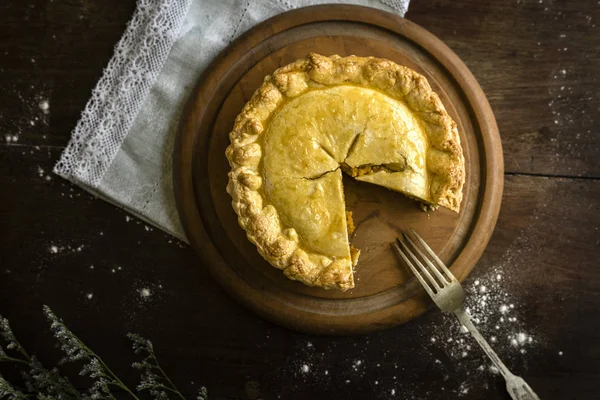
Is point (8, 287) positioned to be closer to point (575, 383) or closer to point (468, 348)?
point (468, 348)

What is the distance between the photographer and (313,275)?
8.89 feet

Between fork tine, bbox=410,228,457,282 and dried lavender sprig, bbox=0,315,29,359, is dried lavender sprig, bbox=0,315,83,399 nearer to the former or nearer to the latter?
dried lavender sprig, bbox=0,315,29,359

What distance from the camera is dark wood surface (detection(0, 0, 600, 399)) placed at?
3146 millimetres

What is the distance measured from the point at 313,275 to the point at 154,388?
53.0 inches

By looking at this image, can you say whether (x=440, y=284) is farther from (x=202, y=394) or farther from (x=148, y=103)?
(x=148, y=103)

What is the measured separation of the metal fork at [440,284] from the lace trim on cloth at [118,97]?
1844 millimetres

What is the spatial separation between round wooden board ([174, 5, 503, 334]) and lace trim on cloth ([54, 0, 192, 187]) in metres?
0.36

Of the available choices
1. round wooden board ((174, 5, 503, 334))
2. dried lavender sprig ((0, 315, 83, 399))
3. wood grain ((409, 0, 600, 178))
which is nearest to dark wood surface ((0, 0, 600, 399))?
wood grain ((409, 0, 600, 178))

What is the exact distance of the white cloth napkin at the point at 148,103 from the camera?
10.0 feet

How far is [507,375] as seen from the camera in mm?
2953

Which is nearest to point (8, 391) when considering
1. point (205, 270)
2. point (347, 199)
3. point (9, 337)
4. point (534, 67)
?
point (9, 337)

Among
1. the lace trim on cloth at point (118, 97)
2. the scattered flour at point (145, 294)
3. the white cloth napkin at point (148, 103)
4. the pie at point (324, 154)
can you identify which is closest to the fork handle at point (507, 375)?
the pie at point (324, 154)

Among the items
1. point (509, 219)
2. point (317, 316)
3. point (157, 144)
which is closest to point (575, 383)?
point (509, 219)

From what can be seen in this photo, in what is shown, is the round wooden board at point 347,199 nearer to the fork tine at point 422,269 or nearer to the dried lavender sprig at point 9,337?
the fork tine at point 422,269
